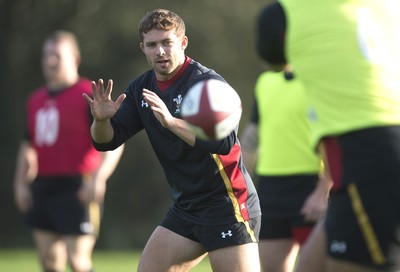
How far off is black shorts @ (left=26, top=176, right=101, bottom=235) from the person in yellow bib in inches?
→ 190

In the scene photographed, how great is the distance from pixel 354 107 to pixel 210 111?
928 mm

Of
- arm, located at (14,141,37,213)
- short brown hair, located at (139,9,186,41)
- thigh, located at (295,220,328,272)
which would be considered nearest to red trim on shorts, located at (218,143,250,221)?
short brown hair, located at (139,9,186,41)

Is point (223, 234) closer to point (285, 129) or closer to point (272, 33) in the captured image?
point (272, 33)

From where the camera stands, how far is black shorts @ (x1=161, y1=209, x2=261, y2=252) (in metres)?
5.35

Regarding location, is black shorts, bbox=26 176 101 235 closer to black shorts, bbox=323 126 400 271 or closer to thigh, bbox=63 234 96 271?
thigh, bbox=63 234 96 271

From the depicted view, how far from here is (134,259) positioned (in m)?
13.7

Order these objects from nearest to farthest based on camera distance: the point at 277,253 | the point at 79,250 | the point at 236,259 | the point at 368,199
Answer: the point at 368,199 → the point at 236,259 → the point at 277,253 → the point at 79,250

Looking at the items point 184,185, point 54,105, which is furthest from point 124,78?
point 184,185

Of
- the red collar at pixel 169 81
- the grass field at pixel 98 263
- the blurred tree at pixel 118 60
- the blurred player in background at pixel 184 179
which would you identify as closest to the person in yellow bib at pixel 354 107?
the blurred player in background at pixel 184 179

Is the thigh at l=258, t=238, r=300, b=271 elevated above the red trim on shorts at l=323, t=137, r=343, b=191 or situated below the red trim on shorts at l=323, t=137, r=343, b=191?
below

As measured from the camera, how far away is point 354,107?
12.8 ft

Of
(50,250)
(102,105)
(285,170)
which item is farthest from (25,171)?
(102,105)

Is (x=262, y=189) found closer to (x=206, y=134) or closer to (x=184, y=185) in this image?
(x=184, y=185)

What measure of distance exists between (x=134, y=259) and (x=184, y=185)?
8.38 metres
